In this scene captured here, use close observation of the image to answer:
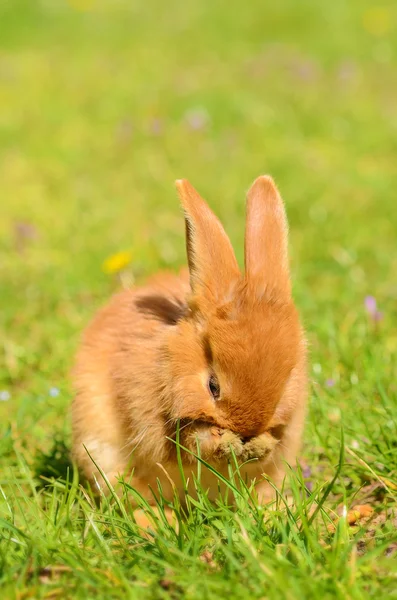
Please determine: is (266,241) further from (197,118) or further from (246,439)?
(197,118)

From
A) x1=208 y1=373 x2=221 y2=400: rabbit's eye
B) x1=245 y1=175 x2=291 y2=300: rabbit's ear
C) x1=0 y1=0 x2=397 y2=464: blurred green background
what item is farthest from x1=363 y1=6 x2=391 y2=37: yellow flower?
x1=208 y1=373 x2=221 y2=400: rabbit's eye

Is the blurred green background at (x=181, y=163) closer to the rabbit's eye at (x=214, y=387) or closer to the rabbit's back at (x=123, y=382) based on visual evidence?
the rabbit's back at (x=123, y=382)

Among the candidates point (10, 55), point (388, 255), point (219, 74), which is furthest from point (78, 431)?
point (10, 55)

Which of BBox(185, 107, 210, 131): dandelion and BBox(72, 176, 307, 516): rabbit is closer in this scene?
BBox(72, 176, 307, 516): rabbit

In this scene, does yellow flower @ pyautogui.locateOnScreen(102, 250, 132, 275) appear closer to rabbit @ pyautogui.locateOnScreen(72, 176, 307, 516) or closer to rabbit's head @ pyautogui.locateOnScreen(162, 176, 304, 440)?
rabbit @ pyautogui.locateOnScreen(72, 176, 307, 516)

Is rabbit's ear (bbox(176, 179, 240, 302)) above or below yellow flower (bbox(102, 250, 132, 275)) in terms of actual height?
above

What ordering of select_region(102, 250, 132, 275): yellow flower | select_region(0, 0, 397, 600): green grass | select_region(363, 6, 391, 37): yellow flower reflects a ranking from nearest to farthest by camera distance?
select_region(0, 0, 397, 600): green grass, select_region(102, 250, 132, 275): yellow flower, select_region(363, 6, 391, 37): yellow flower

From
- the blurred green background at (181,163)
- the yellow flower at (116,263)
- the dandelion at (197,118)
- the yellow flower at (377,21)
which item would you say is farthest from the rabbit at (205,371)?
the yellow flower at (377,21)
